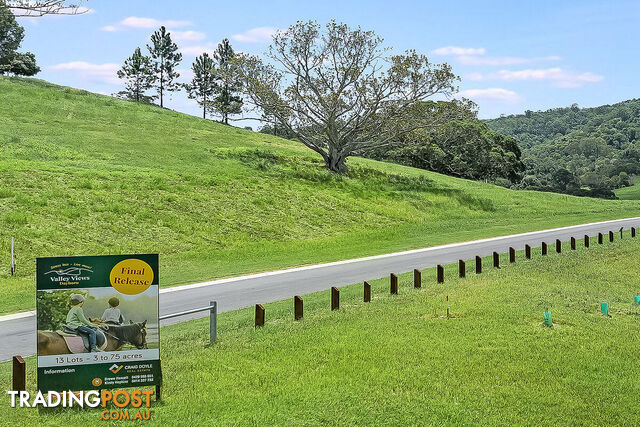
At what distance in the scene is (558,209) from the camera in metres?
50.0

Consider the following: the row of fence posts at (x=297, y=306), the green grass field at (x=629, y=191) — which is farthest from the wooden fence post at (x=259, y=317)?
the green grass field at (x=629, y=191)

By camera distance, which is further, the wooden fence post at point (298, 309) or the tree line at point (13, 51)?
A: the tree line at point (13, 51)

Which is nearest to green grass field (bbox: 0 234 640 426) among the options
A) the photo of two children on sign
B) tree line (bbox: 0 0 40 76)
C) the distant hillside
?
the photo of two children on sign

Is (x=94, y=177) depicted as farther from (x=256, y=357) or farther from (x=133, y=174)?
(x=256, y=357)

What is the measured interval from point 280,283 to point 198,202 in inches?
579

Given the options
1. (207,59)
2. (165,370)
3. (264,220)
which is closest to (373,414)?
(165,370)

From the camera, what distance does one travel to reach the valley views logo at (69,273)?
8000mm

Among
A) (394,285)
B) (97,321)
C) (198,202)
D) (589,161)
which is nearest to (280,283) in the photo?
(394,285)

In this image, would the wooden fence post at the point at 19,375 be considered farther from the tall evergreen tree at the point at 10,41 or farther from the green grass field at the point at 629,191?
A: the green grass field at the point at 629,191

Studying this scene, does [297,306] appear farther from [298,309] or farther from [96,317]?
[96,317]

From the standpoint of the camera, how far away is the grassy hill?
79.9 ft

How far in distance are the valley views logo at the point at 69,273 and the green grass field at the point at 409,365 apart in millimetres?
1845

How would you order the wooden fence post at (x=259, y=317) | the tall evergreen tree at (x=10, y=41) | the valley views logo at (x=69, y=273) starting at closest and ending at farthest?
the valley views logo at (x=69, y=273), the wooden fence post at (x=259, y=317), the tall evergreen tree at (x=10, y=41)

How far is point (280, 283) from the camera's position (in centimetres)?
1948
